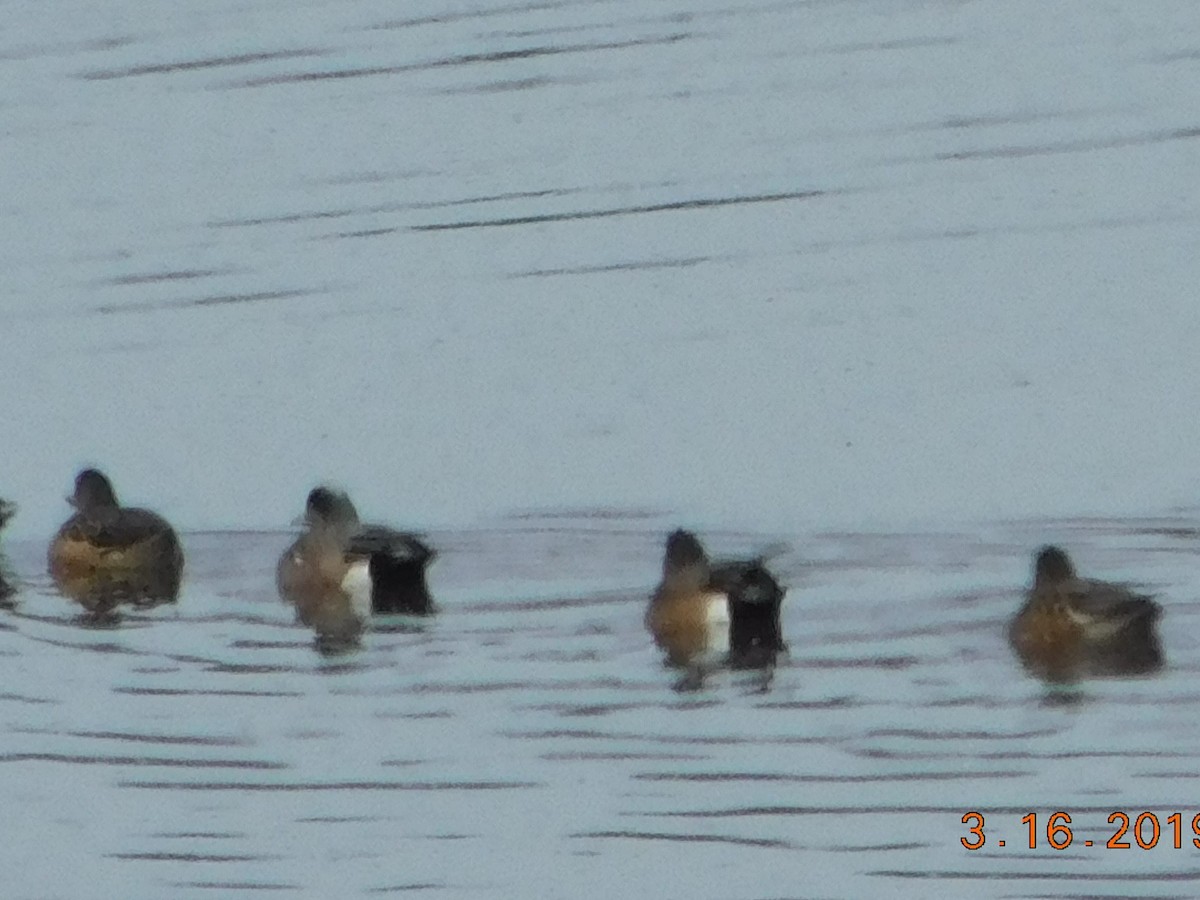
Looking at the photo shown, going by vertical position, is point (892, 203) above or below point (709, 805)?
above

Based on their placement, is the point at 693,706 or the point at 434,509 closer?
the point at 693,706

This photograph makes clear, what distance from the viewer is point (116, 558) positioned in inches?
713

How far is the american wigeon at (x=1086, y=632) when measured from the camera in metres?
15.5

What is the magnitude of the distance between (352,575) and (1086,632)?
155 inches

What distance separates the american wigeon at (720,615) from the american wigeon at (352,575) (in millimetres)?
1333

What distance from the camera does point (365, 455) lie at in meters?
20.2

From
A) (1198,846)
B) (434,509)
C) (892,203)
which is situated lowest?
(1198,846)

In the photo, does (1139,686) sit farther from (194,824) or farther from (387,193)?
(387,193)

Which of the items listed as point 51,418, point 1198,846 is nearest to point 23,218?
point 51,418

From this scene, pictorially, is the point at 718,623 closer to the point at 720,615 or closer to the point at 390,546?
the point at 720,615

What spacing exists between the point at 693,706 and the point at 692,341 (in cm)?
644

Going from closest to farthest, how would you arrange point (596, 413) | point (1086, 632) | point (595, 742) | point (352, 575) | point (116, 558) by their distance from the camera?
1. point (595, 742)
2. point (1086, 632)
3. point (352, 575)
4. point (116, 558)
5. point (596, 413)
